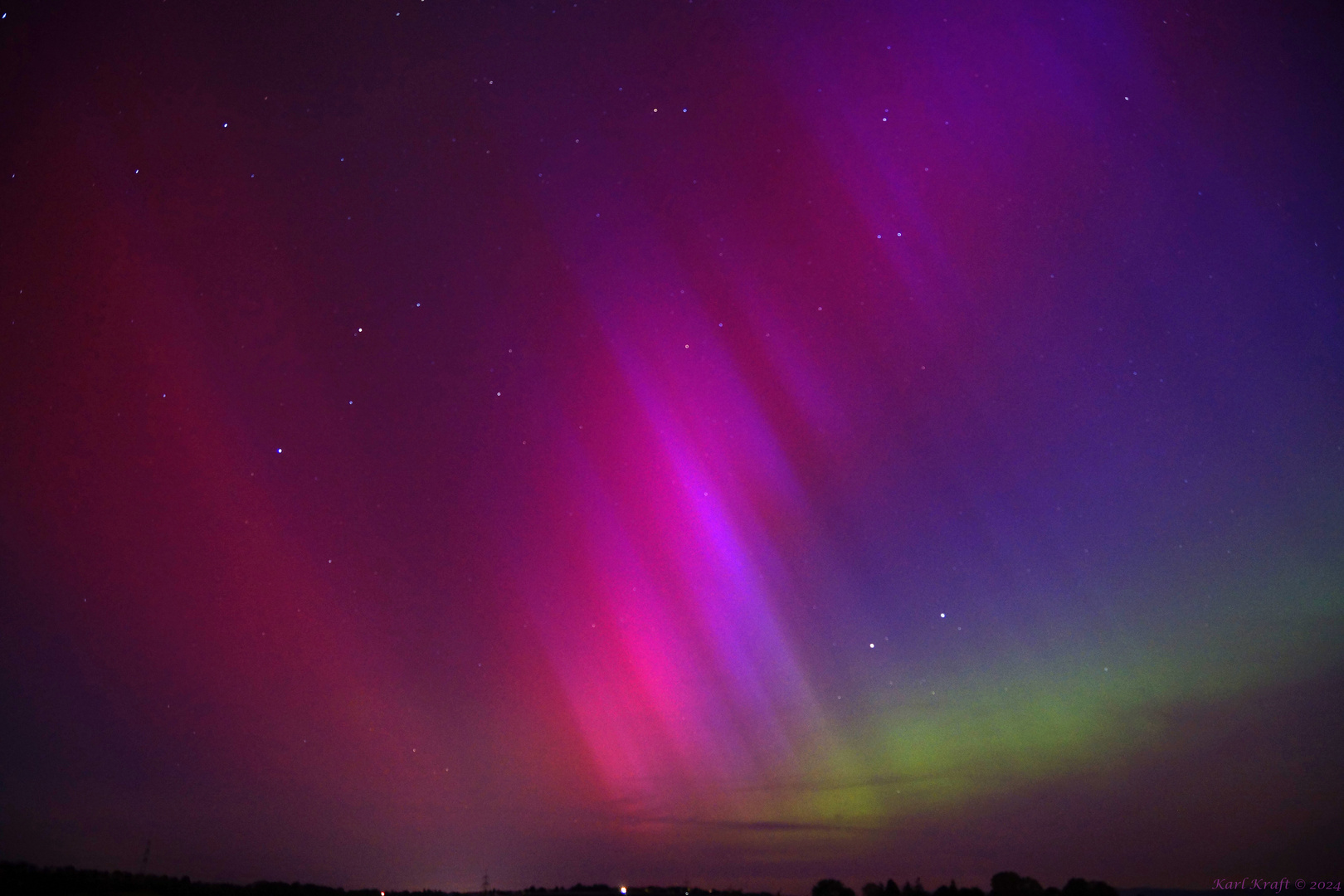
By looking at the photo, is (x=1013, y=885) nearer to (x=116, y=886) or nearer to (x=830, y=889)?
(x=830, y=889)

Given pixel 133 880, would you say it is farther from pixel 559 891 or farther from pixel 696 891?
pixel 696 891

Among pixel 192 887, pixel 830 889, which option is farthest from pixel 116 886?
pixel 830 889

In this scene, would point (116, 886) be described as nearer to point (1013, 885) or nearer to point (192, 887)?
point (192, 887)

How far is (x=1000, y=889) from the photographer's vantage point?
31562 mm

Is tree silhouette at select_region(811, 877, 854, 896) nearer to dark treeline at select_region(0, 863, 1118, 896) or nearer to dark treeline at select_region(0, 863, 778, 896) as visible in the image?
dark treeline at select_region(0, 863, 1118, 896)

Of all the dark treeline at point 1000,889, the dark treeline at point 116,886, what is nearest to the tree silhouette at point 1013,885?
the dark treeline at point 1000,889

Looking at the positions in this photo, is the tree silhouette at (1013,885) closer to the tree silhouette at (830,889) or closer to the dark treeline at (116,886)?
the tree silhouette at (830,889)

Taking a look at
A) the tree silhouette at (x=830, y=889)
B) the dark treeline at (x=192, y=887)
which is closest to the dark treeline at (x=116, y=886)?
the dark treeline at (x=192, y=887)

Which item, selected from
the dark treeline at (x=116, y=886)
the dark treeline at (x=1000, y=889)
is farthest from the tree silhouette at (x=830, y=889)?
the dark treeline at (x=116, y=886)

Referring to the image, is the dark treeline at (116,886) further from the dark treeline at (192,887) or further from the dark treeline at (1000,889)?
the dark treeline at (1000,889)

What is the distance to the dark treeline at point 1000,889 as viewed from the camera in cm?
2948

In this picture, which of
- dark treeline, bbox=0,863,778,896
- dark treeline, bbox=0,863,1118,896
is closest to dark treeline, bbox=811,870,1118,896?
dark treeline, bbox=0,863,1118,896

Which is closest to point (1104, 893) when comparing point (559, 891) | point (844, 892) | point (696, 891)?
point (844, 892)

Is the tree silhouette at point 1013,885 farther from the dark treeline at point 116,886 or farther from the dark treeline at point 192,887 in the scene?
the dark treeline at point 116,886
